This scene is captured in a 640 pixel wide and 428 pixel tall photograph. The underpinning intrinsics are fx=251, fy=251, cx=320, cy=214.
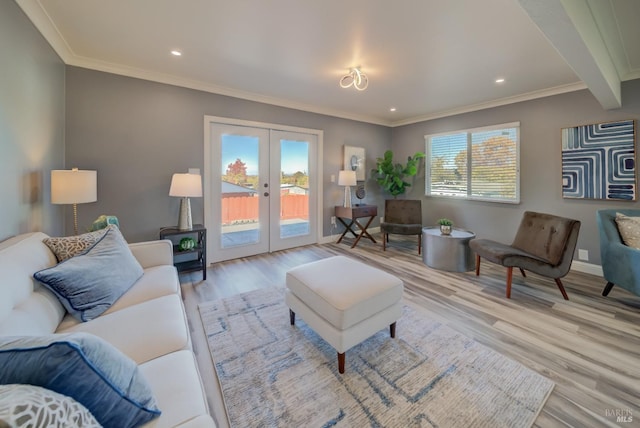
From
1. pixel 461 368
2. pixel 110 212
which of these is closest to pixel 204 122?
pixel 110 212

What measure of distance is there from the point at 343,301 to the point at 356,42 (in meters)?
2.33

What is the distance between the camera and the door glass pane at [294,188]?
4219 millimetres

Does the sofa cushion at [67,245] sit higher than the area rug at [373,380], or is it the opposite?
the sofa cushion at [67,245]

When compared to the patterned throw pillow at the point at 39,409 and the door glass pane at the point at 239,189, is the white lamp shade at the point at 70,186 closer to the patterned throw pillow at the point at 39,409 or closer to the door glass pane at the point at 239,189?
the door glass pane at the point at 239,189

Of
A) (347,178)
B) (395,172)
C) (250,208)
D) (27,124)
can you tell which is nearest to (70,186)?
(27,124)

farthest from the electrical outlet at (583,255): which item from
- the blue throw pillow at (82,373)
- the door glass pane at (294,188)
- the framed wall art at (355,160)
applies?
the blue throw pillow at (82,373)

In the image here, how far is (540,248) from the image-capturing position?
274 cm

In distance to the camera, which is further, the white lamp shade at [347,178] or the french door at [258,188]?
the white lamp shade at [347,178]

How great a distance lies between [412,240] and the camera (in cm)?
504

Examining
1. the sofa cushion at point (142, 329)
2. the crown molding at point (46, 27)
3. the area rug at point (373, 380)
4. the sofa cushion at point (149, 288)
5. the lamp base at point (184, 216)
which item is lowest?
the area rug at point (373, 380)

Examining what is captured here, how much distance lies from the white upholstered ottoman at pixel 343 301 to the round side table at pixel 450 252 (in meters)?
1.78

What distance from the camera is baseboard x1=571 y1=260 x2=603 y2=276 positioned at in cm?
320

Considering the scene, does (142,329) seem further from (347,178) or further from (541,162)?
(541,162)

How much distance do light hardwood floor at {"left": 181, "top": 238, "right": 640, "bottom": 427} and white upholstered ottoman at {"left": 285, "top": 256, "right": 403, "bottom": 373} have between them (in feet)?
2.30
